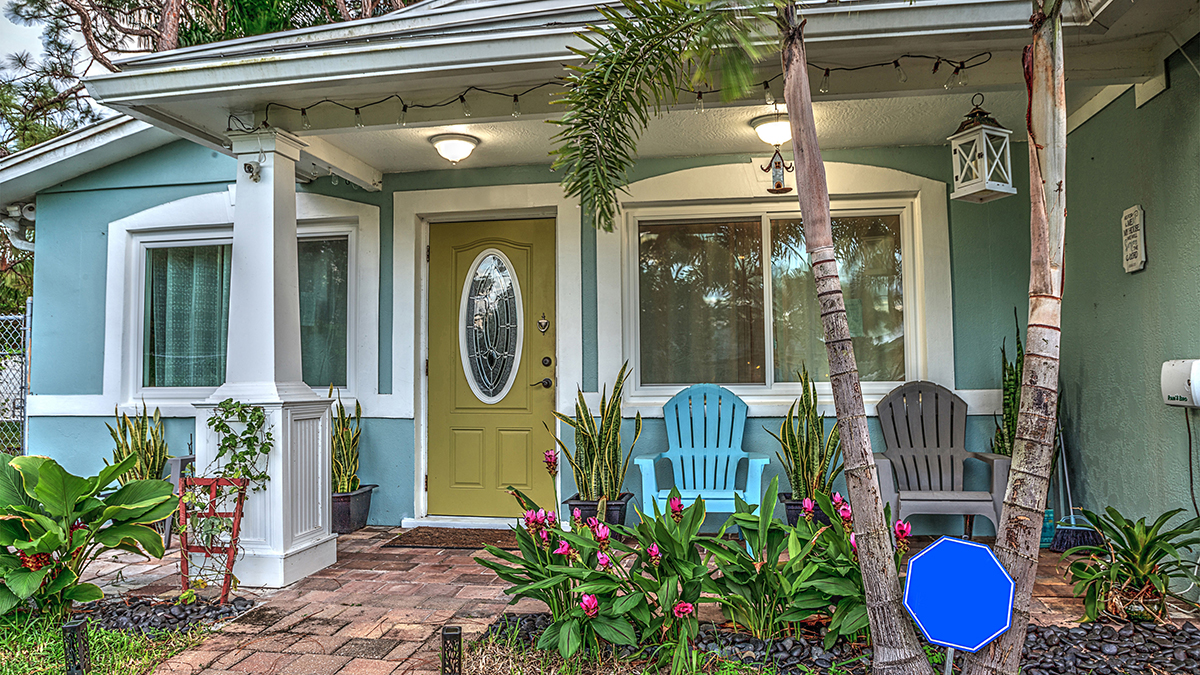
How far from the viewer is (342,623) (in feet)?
9.38

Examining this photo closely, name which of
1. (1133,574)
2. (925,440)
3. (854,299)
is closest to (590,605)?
(1133,574)

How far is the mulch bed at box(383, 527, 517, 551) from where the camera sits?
4.11 m

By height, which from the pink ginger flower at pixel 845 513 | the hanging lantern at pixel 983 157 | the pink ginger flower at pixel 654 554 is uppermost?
the hanging lantern at pixel 983 157

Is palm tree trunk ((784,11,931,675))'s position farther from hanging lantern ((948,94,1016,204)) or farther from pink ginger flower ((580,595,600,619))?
hanging lantern ((948,94,1016,204))

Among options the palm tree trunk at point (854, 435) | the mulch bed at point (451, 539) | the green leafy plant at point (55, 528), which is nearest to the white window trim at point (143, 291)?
the mulch bed at point (451, 539)

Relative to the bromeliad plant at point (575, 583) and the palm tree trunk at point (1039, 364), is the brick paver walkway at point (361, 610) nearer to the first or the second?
the bromeliad plant at point (575, 583)

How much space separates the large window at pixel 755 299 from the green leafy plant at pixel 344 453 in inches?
71.0

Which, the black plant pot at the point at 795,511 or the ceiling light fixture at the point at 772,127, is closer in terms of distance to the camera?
the ceiling light fixture at the point at 772,127

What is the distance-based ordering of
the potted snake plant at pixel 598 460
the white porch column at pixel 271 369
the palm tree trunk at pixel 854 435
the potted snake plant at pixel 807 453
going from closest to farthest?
the palm tree trunk at pixel 854 435 → the white porch column at pixel 271 369 → the potted snake plant at pixel 807 453 → the potted snake plant at pixel 598 460

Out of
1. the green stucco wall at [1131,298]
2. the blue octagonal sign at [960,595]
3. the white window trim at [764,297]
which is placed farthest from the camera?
the white window trim at [764,297]

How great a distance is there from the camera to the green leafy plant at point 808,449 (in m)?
3.94

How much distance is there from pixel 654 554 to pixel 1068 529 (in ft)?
8.35

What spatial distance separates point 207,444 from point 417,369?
1415mm

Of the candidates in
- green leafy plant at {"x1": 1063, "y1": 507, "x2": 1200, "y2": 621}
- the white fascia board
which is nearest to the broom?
green leafy plant at {"x1": 1063, "y1": 507, "x2": 1200, "y2": 621}
